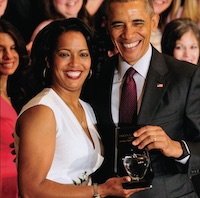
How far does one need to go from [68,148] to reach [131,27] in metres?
0.56

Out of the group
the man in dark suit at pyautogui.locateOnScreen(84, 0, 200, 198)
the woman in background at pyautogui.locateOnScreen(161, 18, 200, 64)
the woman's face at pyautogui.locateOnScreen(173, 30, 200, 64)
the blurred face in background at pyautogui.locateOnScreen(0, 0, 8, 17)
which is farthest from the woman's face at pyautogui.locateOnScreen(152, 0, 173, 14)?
the man in dark suit at pyautogui.locateOnScreen(84, 0, 200, 198)

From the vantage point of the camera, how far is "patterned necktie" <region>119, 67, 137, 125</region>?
2.35 meters

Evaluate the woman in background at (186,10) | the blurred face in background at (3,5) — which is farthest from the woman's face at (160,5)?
the blurred face in background at (3,5)

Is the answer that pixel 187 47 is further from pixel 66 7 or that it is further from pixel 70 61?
pixel 70 61

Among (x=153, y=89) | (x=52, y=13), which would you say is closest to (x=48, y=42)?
(x=153, y=89)

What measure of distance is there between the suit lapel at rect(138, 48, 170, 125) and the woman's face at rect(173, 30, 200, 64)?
1307 millimetres

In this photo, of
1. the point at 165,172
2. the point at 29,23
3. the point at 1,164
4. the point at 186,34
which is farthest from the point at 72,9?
the point at 165,172

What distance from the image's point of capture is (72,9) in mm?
3668

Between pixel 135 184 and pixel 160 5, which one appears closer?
pixel 135 184

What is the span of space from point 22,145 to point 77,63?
44 cm

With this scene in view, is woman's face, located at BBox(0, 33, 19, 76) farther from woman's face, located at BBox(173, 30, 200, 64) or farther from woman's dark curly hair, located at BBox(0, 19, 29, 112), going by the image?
woman's face, located at BBox(173, 30, 200, 64)

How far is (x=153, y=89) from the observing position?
2305mm

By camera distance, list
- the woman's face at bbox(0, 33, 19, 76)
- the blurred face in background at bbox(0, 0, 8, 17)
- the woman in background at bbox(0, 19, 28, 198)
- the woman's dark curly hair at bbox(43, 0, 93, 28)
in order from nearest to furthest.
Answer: the woman in background at bbox(0, 19, 28, 198) < the woman's face at bbox(0, 33, 19, 76) < the blurred face in background at bbox(0, 0, 8, 17) < the woman's dark curly hair at bbox(43, 0, 93, 28)

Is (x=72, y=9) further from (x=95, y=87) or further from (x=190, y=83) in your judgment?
(x=190, y=83)
